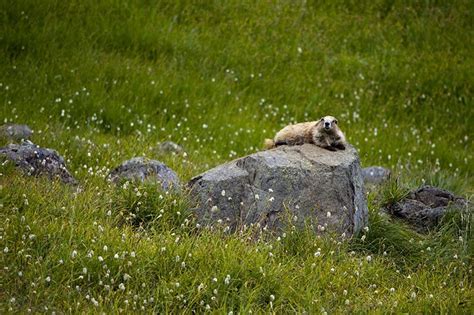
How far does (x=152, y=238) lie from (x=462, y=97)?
13.9 meters

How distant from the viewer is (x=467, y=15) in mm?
22688

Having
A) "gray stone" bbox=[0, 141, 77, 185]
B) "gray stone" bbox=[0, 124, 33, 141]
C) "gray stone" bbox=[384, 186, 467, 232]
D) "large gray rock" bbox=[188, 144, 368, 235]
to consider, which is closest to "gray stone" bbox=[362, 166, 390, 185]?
"gray stone" bbox=[384, 186, 467, 232]

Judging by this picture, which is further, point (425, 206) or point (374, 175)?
point (374, 175)

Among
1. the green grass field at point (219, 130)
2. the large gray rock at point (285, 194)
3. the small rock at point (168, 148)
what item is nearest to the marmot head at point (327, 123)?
the large gray rock at point (285, 194)

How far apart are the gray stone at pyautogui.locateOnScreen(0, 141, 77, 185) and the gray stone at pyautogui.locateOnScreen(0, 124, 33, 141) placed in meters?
1.79

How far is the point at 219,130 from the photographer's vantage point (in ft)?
53.4

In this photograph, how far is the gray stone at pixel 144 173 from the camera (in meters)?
9.83

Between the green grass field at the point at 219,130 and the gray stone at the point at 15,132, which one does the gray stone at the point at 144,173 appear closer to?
the green grass field at the point at 219,130

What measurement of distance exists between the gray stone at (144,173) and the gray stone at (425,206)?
134 inches

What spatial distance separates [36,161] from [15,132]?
2.42 m

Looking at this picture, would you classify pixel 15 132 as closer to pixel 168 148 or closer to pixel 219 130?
pixel 168 148

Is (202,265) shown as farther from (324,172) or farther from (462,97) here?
(462,97)

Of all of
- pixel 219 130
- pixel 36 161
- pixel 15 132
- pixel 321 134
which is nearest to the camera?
pixel 36 161

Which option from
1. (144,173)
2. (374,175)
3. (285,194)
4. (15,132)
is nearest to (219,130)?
(374,175)
